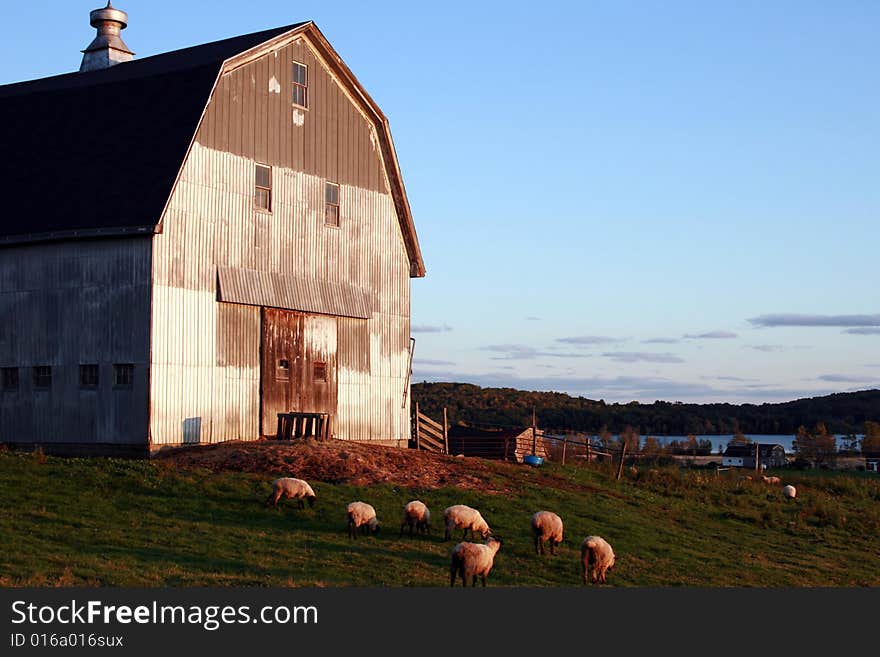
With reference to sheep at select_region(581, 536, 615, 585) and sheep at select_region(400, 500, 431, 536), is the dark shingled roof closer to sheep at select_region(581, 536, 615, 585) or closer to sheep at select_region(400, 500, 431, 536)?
sheep at select_region(400, 500, 431, 536)

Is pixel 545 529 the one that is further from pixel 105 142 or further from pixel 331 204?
pixel 105 142

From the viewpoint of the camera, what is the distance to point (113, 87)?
3572 cm

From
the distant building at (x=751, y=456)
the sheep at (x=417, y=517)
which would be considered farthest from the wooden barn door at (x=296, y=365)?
the distant building at (x=751, y=456)

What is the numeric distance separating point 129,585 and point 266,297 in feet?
53.5

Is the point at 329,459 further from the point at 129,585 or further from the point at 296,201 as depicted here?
the point at 129,585

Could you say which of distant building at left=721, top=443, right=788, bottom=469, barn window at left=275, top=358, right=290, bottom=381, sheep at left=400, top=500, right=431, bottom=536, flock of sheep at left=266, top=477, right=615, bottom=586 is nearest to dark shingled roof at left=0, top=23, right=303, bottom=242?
barn window at left=275, top=358, right=290, bottom=381

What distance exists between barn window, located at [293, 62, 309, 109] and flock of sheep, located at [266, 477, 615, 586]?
42.3ft

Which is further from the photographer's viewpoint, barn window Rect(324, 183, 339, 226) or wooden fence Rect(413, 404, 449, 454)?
wooden fence Rect(413, 404, 449, 454)

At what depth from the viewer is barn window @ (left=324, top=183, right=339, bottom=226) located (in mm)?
36844

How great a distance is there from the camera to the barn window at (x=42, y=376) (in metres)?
32.5

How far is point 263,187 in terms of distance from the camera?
34719 mm

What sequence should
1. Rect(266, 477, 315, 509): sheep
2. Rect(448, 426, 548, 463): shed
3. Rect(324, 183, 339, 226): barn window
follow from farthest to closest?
Rect(448, 426, 548, 463): shed → Rect(324, 183, 339, 226): barn window → Rect(266, 477, 315, 509): sheep

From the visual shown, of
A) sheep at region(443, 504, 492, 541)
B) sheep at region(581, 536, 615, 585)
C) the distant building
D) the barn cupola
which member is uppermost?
the barn cupola

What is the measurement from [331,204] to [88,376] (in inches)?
366
